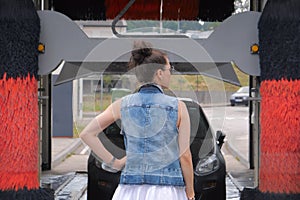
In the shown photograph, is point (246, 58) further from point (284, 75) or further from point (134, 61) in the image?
point (134, 61)

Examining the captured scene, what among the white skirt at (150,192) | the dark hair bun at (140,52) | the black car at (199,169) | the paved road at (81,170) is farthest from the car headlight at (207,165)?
the dark hair bun at (140,52)

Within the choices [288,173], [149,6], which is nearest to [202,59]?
[288,173]

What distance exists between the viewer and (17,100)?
4.03 m

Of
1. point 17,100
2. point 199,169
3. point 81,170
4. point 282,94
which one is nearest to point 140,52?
point 17,100

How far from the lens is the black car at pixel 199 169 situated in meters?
6.07

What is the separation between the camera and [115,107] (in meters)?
3.28

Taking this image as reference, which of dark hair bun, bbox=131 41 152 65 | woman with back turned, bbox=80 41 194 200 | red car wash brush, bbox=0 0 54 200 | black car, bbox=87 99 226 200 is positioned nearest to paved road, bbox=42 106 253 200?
black car, bbox=87 99 226 200

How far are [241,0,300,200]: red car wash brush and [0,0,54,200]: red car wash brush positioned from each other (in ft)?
5.64

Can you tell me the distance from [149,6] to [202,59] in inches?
161

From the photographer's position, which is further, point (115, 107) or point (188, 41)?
point (188, 41)

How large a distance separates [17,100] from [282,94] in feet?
6.24

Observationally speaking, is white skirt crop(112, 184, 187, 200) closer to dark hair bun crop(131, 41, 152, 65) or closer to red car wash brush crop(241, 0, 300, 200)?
dark hair bun crop(131, 41, 152, 65)

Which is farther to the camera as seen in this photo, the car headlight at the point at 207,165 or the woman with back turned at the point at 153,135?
the car headlight at the point at 207,165

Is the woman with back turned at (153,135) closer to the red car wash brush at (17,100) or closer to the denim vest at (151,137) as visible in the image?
the denim vest at (151,137)
